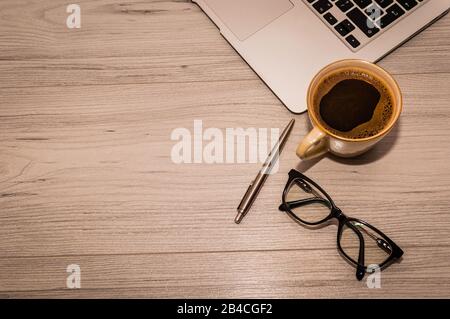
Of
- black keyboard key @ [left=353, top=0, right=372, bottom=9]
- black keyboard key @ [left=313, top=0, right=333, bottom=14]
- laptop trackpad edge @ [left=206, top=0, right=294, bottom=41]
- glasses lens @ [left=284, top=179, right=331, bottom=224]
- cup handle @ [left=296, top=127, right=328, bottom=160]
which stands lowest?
glasses lens @ [left=284, top=179, right=331, bottom=224]

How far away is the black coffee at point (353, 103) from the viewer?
0.62 meters

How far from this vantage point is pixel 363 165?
667 millimetres

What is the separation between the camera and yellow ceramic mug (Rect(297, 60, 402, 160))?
59 centimetres

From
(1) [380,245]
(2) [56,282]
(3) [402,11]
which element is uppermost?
(3) [402,11]

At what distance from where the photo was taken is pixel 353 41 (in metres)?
0.69

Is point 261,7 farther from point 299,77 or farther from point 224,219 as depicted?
point 224,219

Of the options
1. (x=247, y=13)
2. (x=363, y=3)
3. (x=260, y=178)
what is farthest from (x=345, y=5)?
(x=260, y=178)

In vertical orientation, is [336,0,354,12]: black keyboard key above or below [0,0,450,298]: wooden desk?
above

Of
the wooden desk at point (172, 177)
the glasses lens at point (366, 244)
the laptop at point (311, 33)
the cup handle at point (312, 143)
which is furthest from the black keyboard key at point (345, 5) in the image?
the glasses lens at point (366, 244)

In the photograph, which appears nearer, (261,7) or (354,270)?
(354,270)

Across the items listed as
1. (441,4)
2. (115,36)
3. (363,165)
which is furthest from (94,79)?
(441,4)

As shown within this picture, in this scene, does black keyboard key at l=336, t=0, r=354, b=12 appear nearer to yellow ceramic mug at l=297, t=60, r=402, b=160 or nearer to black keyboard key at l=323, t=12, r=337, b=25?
black keyboard key at l=323, t=12, r=337, b=25

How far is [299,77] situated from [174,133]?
22 cm

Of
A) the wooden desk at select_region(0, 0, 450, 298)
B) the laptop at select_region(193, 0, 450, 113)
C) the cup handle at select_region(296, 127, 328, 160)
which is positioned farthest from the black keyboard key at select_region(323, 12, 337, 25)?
the cup handle at select_region(296, 127, 328, 160)
